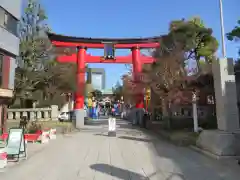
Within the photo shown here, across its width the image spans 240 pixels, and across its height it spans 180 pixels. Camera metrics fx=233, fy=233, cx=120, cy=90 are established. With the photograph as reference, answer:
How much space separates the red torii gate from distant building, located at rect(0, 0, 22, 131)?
6902 millimetres

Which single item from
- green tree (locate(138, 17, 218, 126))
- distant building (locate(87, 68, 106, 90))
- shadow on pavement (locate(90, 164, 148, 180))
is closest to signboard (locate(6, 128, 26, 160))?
shadow on pavement (locate(90, 164, 148, 180))

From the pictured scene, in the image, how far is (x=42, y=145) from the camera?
1063 centimetres

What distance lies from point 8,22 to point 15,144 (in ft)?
27.4

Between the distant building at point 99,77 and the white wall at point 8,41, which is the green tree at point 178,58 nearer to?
the white wall at point 8,41

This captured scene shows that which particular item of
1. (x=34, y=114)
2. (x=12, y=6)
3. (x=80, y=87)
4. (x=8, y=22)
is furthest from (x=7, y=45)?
(x=80, y=87)

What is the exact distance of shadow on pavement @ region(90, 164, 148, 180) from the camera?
573 centimetres

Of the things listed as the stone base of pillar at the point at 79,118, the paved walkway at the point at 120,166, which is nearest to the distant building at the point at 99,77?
the stone base of pillar at the point at 79,118

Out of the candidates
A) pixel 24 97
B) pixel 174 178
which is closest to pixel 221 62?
pixel 174 178

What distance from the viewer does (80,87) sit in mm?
21234

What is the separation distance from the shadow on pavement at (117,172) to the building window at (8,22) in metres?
9.74

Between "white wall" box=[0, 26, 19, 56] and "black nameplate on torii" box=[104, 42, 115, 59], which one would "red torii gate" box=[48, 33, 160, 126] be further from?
"white wall" box=[0, 26, 19, 56]

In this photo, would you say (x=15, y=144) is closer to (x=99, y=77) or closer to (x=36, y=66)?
(x=36, y=66)

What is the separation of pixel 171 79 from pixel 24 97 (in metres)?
11.1

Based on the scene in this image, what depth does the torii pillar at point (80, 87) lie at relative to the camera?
20.3 meters
